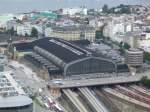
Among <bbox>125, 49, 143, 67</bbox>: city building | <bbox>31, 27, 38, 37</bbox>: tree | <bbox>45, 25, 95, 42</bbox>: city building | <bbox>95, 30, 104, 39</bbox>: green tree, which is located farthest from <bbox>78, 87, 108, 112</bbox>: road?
<bbox>31, 27, 38, 37</bbox>: tree

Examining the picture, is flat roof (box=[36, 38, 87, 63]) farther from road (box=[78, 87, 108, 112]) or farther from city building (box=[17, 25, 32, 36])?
city building (box=[17, 25, 32, 36])

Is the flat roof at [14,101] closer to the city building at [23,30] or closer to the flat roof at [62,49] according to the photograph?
the flat roof at [62,49]

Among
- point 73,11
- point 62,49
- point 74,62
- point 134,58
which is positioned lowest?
point 134,58

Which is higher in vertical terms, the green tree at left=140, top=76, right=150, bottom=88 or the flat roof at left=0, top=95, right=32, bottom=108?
the flat roof at left=0, top=95, right=32, bottom=108

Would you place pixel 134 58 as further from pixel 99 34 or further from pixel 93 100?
pixel 99 34

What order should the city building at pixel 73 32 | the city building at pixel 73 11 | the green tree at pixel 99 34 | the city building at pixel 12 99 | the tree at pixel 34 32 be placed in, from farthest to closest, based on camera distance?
the city building at pixel 73 11
the tree at pixel 34 32
the green tree at pixel 99 34
the city building at pixel 73 32
the city building at pixel 12 99

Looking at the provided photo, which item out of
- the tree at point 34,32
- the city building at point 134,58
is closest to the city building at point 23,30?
the tree at point 34,32

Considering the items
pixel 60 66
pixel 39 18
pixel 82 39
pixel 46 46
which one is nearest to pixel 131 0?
pixel 39 18

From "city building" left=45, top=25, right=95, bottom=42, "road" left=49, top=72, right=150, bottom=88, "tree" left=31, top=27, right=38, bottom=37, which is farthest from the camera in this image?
"tree" left=31, top=27, right=38, bottom=37

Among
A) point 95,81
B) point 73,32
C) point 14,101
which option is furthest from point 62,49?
point 14,101

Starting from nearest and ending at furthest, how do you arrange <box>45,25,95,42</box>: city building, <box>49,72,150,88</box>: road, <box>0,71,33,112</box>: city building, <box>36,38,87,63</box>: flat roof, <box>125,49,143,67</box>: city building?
<box>0,71,33,112</box>: city building, <box>49,72,150,88</box>: road, <box>36,38,87,63</box>: flat roof, <box>125,49,143,67</box>: city building, <box>45,25,95,42</box>: city building

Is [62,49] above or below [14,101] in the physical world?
above
